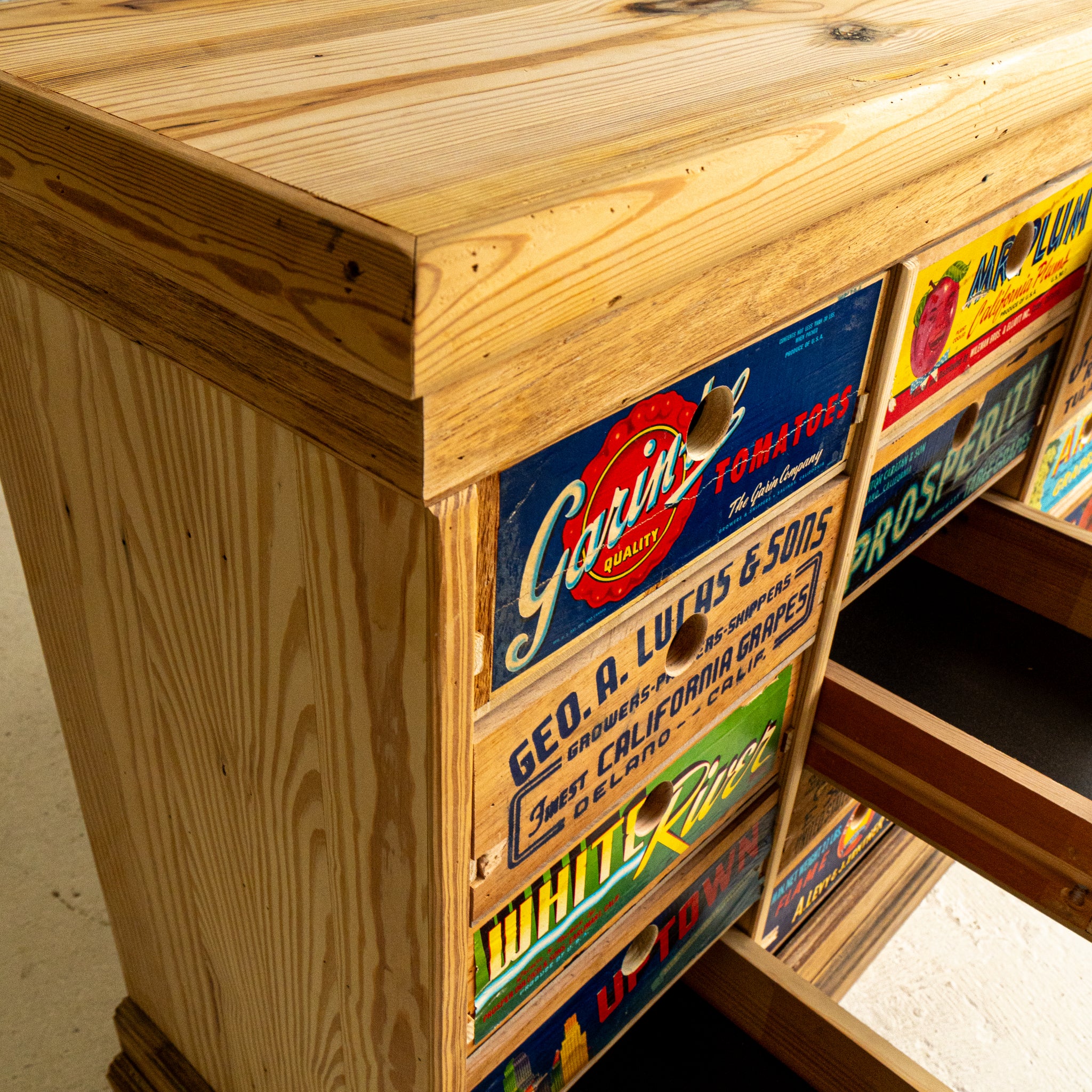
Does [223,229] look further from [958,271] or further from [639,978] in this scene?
[639,978]

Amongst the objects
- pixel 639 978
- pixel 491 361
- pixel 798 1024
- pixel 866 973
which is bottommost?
pixel 866 973

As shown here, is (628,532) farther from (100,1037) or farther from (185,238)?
(100,1037)

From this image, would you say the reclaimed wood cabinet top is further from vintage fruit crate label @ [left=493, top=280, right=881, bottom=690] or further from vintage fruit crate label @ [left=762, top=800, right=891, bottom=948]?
vintage fruit crate label @ [left=762, top=800, right=891, bottom=948]

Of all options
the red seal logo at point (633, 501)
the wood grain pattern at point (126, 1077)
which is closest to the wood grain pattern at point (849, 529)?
the red seal logo at point (633, 501)

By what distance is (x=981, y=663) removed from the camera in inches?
47.2

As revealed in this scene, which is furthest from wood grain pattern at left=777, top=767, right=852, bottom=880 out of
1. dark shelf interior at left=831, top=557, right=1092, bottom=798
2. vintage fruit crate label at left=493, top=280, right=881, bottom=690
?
vintage fruit crate label at left=493, top=280, right=881, bottom=690

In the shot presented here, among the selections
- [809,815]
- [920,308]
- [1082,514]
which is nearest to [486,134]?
[920,308]

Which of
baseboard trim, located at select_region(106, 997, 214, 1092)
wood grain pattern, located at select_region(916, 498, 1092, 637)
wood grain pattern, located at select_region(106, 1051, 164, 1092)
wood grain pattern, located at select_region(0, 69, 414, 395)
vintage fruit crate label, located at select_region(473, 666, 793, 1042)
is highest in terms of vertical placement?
wood grain pattern, located at select_region(0, 69, 414, 395)

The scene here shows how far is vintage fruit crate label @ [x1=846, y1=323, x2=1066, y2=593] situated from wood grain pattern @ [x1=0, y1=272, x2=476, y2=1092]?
511 mm

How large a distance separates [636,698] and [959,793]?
370 millimetres

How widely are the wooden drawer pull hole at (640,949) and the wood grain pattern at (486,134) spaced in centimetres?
57

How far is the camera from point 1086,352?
3.86 ft

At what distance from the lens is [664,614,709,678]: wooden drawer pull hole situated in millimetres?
715

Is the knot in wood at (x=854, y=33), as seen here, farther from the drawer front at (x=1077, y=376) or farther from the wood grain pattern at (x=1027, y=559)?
the wood grain pattern at (x=1027, y=559)
